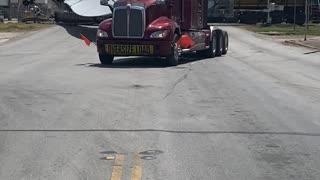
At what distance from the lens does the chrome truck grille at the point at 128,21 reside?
21984 millimetres

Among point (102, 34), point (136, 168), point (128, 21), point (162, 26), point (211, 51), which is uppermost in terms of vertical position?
point (128, 21)

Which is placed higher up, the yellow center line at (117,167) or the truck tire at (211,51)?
the yellow center line at (117,167)

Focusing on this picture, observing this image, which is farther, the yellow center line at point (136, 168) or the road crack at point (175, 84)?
the road crack at point (175, 84)

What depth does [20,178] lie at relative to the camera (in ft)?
24.1

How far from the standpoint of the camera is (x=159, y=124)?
10664 mm

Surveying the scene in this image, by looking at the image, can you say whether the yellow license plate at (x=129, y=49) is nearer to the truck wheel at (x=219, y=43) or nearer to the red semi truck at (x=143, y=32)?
the red semi truck at (x=143, y=32)

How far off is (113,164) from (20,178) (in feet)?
3.65

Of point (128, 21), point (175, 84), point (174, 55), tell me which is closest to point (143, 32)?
point (128, 21)

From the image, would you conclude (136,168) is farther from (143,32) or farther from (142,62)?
(142,62)

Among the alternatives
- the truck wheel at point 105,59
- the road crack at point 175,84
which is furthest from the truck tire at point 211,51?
the road crack at point 175,84

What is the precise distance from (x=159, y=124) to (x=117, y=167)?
2909 millimetres

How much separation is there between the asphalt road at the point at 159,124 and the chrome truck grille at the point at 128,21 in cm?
189

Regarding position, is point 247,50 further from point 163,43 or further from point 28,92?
point 28,92

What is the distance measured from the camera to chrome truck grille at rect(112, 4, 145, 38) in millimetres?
21984
